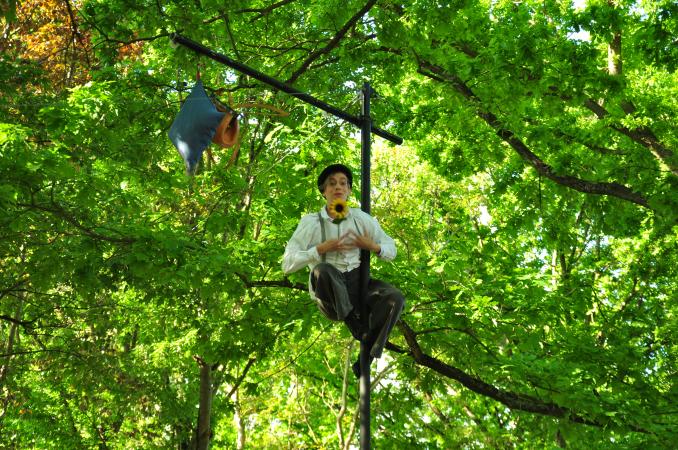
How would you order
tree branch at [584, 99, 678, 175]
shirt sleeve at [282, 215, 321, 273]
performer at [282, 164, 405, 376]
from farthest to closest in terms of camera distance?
1. tree branch at [584, 99, 678, 175]
2. shirt sleeve at [282, 215, 321, 273]
3. performer at [282, 164, 405, 376]

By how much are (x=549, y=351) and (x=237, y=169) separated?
5.54 m

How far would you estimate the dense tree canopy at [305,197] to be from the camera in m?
8.20

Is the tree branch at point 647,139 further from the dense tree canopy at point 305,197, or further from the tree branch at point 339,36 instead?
the tree branch at point 339,36

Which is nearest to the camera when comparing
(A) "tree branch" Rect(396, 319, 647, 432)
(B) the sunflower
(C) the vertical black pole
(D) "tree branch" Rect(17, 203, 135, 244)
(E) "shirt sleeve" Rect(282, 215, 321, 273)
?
(C) the vertical black pole

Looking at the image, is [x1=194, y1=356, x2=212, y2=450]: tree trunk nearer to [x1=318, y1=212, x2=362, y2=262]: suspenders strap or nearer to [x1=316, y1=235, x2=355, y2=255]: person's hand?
[x1=318, y1=212, x2=362, y2=262]: suspenders strap

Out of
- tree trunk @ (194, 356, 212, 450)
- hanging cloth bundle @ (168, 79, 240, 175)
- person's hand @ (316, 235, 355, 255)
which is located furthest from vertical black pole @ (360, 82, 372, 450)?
tree trunk @ (194, 356, 212, 450)

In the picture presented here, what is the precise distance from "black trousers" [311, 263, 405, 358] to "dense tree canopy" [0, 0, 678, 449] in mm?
3486

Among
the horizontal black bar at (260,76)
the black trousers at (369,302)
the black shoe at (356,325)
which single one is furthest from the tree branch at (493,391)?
the horizontal black bar at (260,76)

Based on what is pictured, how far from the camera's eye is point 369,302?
4.80 m

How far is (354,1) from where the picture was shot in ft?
31.8

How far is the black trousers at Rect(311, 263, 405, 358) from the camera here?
4691 millimetres

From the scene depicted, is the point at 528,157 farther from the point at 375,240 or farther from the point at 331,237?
the point at 331,237

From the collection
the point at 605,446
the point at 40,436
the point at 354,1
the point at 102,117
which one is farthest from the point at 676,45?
the point at 40,436

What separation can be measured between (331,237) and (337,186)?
14.8 inches
